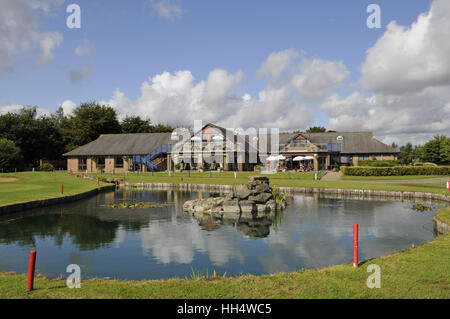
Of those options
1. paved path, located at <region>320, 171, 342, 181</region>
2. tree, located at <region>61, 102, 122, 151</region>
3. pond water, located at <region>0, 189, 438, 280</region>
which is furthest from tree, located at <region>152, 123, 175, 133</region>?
pond water, located at <region>0, 189, 438, 280</region>

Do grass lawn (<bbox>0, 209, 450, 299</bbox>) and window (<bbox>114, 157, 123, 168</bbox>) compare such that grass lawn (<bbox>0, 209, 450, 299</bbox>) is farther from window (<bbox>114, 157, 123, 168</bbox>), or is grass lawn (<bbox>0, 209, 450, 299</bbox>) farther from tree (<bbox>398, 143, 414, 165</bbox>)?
tree (<bbox>398, 143, 414, 165</bbox>)

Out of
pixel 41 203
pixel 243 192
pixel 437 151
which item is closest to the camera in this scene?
pixel 243 192

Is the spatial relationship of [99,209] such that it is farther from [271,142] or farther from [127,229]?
[271,142]

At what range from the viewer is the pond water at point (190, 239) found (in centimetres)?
1067

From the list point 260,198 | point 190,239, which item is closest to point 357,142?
point 260,198

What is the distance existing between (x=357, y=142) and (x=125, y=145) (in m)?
38.6

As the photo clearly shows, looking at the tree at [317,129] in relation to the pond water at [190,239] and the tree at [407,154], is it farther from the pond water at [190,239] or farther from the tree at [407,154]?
the pond water at [190,239]

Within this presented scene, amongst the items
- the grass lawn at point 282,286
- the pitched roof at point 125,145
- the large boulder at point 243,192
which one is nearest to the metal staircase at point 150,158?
the pitched roof at point 125,145

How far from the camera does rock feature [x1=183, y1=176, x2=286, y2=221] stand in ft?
68.0

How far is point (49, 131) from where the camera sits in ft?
217

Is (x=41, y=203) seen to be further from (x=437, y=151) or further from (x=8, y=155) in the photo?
(x=437, y=151)

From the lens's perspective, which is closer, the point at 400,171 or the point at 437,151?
the point at 400,171

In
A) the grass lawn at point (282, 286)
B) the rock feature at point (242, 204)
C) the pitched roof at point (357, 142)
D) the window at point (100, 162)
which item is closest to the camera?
the grass lawn at point (282, 286)

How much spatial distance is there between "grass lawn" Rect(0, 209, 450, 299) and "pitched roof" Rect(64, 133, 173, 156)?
4853 centimetres
